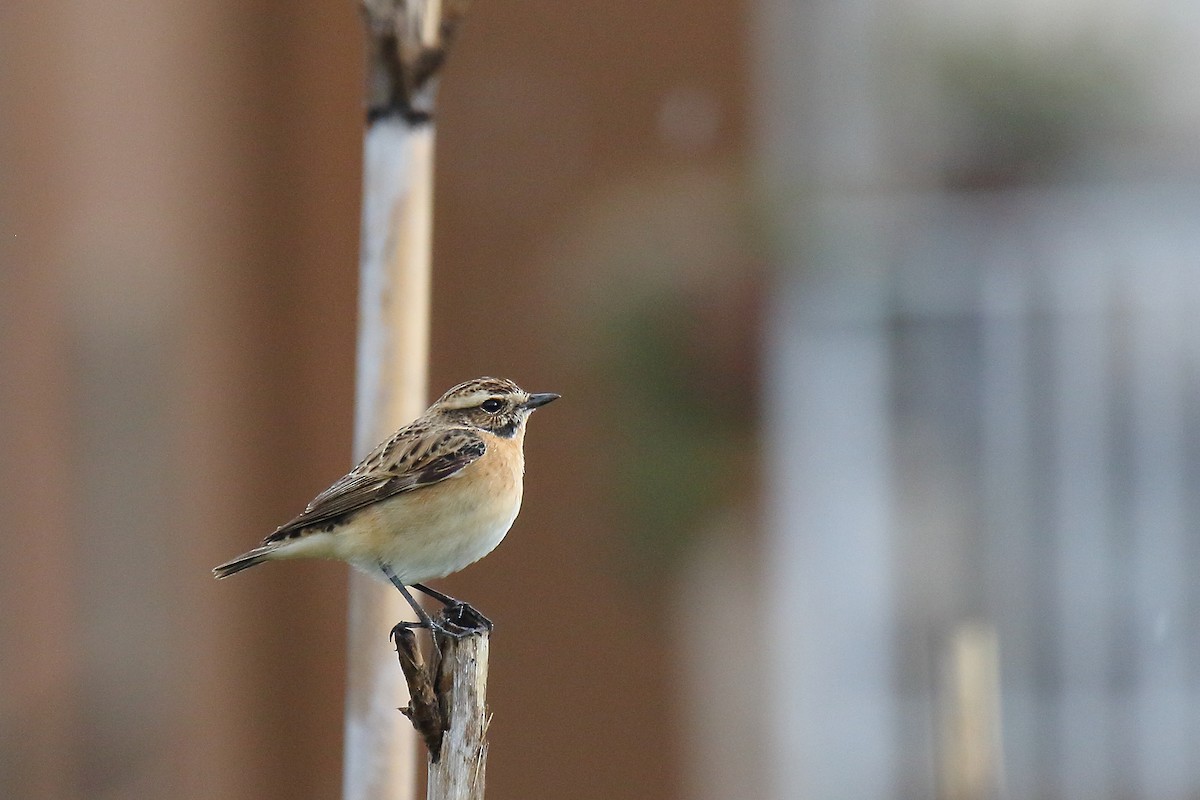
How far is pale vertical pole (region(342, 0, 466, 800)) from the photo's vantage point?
2.92 m

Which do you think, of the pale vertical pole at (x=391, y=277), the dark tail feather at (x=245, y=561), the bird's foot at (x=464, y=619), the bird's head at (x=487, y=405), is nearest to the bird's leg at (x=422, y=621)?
the bird's foot at (x=464, y=619)

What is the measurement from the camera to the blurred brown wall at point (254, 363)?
7715 millimetres

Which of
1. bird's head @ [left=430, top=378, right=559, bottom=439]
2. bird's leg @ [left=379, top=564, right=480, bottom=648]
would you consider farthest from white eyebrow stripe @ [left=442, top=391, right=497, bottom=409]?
bird's leg @ [left=379, top=564, right=480, bottom=648]

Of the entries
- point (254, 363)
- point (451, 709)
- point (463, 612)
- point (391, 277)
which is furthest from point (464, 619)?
point (254, 363)

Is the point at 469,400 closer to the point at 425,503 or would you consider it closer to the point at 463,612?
the point at 425,503

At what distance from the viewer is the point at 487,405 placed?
3.88 m

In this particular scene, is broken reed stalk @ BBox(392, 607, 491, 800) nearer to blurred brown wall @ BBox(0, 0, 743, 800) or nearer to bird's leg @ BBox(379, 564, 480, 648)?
bird's leg @ BBox(379, 564, 480, 648)

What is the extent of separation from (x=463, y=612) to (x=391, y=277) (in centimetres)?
92

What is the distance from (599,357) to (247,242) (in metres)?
2.63

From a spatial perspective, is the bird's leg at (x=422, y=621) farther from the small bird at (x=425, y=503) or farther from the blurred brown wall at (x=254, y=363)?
the blurred brown wall at (x=254, y=363)

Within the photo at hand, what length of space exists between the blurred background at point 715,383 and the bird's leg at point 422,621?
13.9ft

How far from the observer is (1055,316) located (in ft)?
28.2

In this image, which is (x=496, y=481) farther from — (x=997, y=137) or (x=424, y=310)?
(x=997, y=137)

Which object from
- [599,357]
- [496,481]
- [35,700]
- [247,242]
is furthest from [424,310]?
[247,242]
